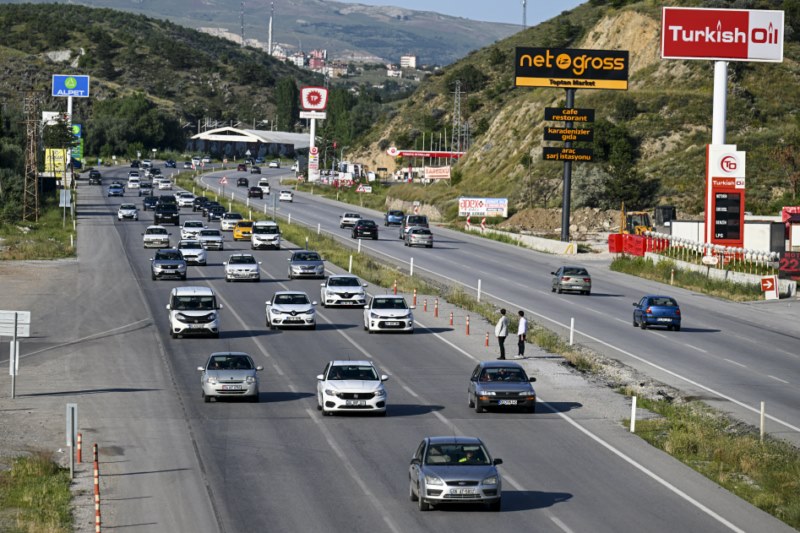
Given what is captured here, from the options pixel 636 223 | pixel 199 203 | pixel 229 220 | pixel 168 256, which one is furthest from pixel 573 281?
pixel 199 203

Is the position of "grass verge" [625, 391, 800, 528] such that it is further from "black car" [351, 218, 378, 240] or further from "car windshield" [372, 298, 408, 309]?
"black car" [351, 218, 378, 240]

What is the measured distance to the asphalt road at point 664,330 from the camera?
3797cm

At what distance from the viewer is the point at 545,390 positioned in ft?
120

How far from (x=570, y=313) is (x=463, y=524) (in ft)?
120

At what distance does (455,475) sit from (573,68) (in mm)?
72839

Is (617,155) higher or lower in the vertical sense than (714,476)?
higher

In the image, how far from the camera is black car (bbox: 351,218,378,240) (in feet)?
311

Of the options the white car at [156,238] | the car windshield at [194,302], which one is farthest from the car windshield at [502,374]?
the white car at [156,238]

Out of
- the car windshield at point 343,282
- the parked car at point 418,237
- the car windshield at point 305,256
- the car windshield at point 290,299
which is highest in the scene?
the parked car at point 418,237

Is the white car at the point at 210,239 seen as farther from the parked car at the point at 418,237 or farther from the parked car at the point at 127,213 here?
the parked car at the point at 127,213

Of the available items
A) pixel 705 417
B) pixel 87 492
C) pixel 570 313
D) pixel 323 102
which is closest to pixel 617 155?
pixel 570 313

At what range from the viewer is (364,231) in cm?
9506

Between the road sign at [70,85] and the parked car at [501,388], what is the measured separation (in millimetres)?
144581

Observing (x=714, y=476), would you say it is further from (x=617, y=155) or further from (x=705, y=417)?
(x=617, y=155)
